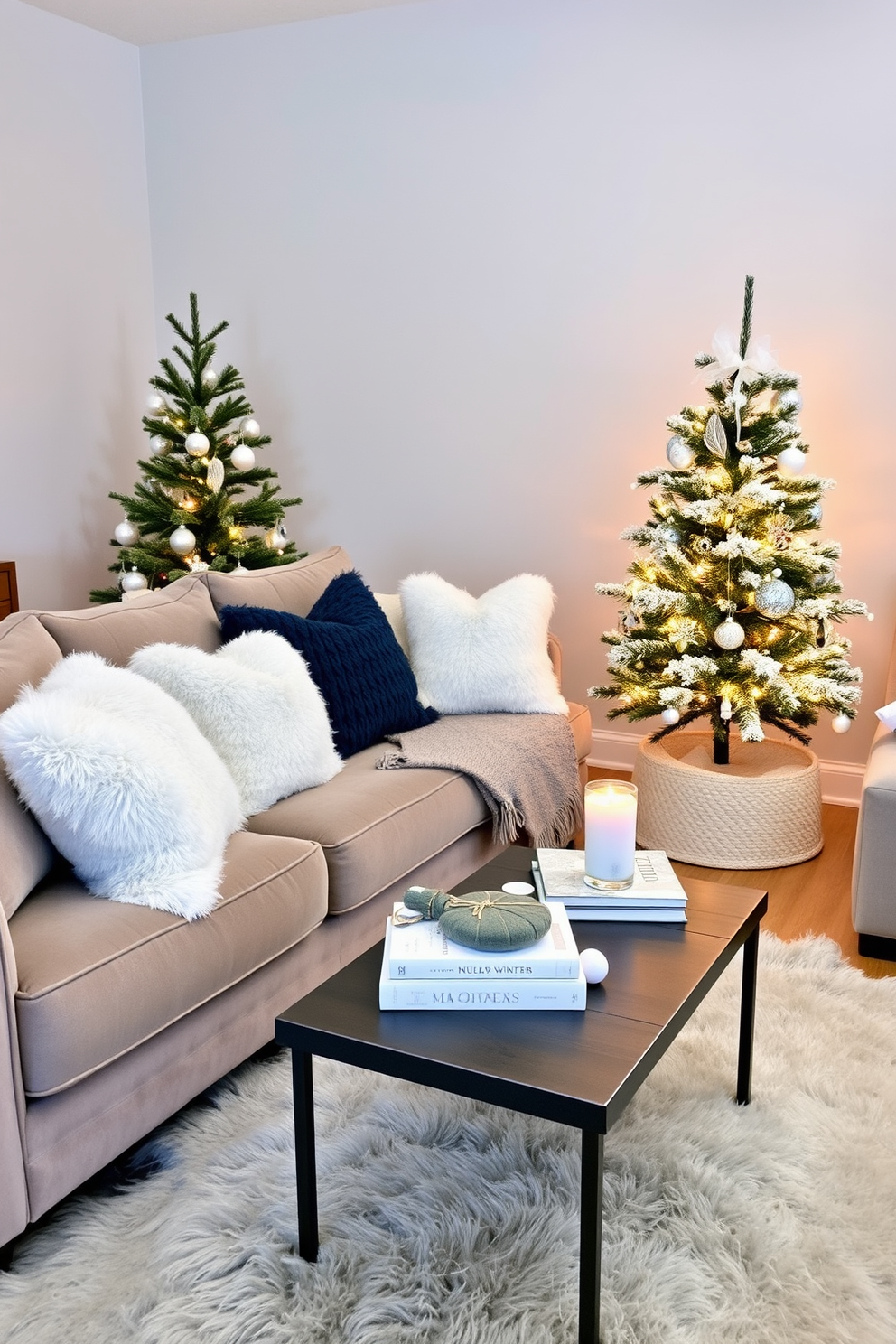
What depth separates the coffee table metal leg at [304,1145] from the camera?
1590mm

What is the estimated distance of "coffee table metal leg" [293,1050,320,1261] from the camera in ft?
5.22

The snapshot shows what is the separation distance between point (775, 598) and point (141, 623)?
1.67 metres

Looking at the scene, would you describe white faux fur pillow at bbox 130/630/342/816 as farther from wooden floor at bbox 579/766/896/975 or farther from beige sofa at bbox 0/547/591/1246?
wooden floor at bbox 579/766/896/975

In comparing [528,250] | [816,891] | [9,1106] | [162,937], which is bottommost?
[816,891]

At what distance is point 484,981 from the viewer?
1.57m

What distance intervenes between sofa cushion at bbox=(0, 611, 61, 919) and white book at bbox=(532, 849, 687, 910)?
33.2 inches

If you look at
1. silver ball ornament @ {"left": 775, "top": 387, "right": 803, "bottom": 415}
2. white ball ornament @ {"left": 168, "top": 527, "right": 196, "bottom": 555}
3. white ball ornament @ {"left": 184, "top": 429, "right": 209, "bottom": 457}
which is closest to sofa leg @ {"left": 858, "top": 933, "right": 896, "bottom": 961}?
silver ball ornament @ {"left": 775, "top": 387, "right": 803, "bottom": 415}

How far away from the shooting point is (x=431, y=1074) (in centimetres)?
145

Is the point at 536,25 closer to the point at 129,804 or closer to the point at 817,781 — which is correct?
the point at 817,781

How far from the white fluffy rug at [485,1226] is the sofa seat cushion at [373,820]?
386 millimetres

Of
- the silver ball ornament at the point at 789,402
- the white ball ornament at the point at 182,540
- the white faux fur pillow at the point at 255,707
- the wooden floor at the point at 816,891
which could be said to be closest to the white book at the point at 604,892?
the white faux fur pillow at the point at 255,707

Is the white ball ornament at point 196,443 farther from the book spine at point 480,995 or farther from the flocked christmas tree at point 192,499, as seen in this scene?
the book spine at point 480,995

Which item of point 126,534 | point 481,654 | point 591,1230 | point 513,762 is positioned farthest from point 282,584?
point 591,1230

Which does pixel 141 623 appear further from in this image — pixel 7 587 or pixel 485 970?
pixel 7 587
